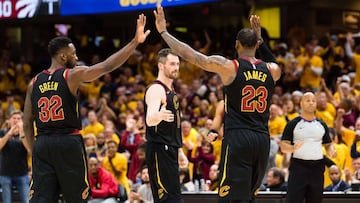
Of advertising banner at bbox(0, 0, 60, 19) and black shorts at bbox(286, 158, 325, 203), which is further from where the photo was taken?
advertising banner at bbox(0, 0, 60, 19)

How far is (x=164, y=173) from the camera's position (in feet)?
32.3

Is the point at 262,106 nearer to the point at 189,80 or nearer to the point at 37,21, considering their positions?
the point at 189,80

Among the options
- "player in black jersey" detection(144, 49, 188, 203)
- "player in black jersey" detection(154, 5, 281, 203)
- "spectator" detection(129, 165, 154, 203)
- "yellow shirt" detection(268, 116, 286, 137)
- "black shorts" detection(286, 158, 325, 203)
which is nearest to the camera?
"player in black jersey" detection(154, 5, 281, 203)

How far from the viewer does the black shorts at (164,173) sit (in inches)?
387

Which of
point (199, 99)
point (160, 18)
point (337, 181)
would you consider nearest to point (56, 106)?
point (160, 18)

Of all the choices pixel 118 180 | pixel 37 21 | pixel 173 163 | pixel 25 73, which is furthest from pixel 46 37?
pixel 173 163

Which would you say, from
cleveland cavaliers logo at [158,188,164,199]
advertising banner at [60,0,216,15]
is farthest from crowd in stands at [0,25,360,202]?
cleveland cavaliers logo at [158,188,164,199]

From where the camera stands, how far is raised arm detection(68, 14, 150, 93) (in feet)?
28.5

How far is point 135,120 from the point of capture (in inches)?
719

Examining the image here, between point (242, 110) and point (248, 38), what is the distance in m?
0.75

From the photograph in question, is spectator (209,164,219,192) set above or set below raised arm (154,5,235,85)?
below

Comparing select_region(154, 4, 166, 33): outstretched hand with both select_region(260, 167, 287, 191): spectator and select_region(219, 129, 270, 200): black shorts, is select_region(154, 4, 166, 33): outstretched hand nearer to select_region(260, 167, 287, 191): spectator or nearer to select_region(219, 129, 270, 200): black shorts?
select_region(219, 129, 270, 200): black shorts

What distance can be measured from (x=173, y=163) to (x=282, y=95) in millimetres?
9833

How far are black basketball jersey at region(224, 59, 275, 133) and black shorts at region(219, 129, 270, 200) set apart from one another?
97 millimetres
